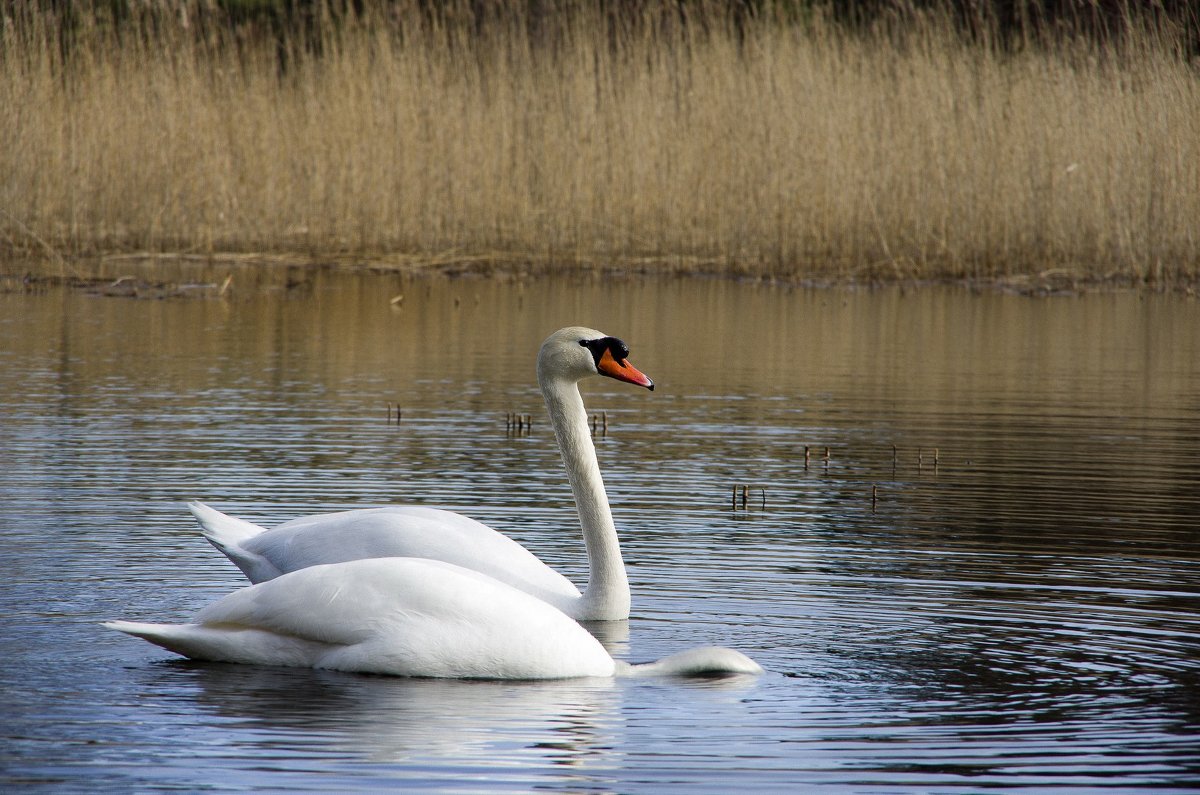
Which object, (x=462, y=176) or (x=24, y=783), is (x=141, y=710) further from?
(x=462, y=176)

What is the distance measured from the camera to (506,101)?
56.7 feet

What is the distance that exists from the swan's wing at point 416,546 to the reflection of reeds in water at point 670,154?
11270mm

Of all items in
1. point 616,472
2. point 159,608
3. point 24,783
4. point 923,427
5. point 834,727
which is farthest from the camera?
point 923,427

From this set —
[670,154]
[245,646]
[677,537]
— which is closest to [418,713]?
[245,646]

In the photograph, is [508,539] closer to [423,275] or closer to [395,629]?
[395,629]

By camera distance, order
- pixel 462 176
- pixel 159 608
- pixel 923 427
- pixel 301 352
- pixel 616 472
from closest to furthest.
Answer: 1. pixel 159 608
2. pixel 616 472
3. pixel 923 427
4. pixel 301 352
5. pixel 462 176

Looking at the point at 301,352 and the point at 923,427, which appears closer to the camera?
the point at 923,427

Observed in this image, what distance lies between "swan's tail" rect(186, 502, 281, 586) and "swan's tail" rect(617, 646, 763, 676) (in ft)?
4.61

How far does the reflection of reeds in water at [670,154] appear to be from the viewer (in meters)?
16.9

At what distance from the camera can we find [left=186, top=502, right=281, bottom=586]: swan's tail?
19.7ft

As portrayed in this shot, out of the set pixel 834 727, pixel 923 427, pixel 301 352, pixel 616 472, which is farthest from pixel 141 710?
pixel 301 352

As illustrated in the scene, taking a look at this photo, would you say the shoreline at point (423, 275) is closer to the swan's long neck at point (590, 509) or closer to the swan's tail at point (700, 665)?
the swan's long neck at point (590, 509)

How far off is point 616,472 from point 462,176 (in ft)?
30.2

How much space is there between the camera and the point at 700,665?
16.5 feet
